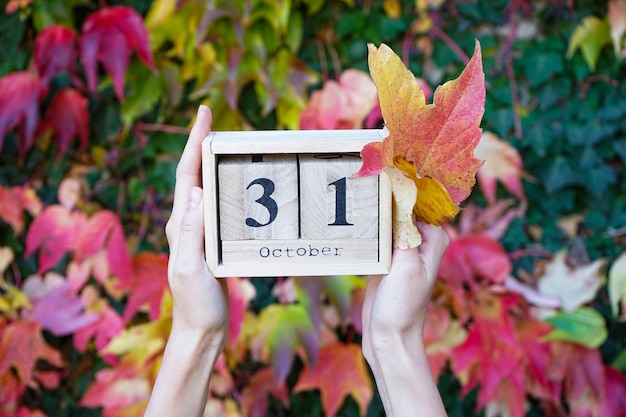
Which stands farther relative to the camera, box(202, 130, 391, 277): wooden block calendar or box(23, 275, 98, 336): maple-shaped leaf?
box(23, 275, 98, 336): maple-shaped leaf

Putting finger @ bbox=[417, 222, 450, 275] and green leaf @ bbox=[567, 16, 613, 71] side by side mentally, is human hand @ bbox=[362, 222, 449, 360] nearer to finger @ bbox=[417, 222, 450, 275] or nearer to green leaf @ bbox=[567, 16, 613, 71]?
finger @ bbox=[417, 222, 450, 275]

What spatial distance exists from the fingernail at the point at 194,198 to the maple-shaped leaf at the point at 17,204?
913mm

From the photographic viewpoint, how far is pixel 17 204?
1526 millimetres

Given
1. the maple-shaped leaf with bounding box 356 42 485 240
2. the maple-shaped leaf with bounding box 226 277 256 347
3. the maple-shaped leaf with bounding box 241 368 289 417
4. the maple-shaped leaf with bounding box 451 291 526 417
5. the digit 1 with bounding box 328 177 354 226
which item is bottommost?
the maple-shaped leaf with bounding box 241 368 289 417

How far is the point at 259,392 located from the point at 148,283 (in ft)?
1.15

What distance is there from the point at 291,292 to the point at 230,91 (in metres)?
0.47

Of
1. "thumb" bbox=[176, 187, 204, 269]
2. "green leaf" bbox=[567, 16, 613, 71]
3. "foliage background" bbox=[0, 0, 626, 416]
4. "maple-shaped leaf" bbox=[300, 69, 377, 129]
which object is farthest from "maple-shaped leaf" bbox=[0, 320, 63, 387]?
"green leaf" bbox=[567, 16, 613, 71]

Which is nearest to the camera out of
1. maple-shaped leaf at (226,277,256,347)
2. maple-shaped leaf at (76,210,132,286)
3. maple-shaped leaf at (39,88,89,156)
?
maple-shaped leaf at (226,277,256,347)

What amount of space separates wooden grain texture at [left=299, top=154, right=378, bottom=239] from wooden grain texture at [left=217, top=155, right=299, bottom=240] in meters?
0.01

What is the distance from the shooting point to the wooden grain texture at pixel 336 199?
2.39 ft

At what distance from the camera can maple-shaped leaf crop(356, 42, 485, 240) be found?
0.60 meters

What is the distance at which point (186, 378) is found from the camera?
73 centimetres

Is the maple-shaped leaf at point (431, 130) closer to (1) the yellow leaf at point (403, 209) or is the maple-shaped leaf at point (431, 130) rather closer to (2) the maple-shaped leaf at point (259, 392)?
(1) the yellow leaf at point (403, 209)

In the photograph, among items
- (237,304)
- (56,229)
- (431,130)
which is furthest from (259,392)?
(431,130)
